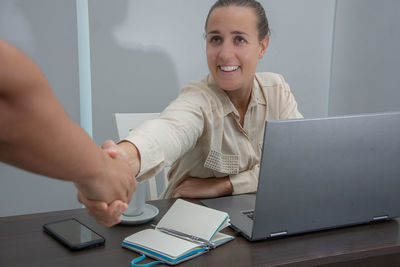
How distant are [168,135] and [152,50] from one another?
178 centimetres

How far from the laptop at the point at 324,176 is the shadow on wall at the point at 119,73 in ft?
5.74

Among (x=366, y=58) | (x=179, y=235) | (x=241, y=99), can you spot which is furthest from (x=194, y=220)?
(x=366, y=58)

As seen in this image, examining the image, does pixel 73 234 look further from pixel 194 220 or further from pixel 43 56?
pixel 43 56

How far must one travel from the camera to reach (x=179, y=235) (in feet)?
3.26

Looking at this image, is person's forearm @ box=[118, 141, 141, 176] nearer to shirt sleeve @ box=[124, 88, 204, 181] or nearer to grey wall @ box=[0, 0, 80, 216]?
shirt sleeve @ box=[124, 88, 204, 181]

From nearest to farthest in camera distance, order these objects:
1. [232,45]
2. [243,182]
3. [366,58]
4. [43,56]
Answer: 1. [243,182]
2. [232,45]
3. [43,56]
4. [366,58]

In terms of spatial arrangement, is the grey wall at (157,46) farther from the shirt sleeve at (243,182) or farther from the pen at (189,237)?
the pen at (189,237)

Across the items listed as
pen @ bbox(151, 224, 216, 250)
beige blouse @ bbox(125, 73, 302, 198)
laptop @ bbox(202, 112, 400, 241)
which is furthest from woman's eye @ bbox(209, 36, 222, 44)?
pen @ bbox(151, 224, 216, 250)

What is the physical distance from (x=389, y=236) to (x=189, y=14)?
85.6 inches

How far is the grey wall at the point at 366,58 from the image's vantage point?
268cm

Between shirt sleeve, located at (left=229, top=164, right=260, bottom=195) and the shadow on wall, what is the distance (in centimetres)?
149

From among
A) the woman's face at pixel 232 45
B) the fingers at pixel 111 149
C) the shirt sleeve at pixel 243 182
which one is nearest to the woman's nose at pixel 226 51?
the woman's face at pixel 232 45

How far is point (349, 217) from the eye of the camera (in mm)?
1126

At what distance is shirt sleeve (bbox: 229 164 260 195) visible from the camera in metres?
1.41
